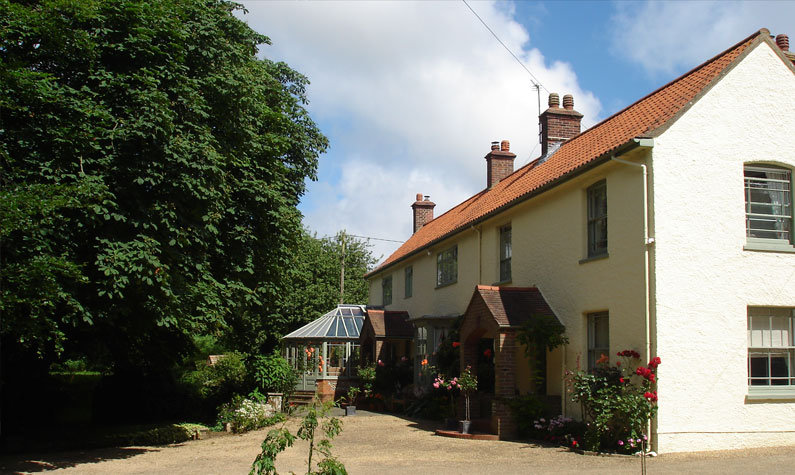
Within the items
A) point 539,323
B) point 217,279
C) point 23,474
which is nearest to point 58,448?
point 23,474

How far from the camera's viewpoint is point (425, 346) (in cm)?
2392

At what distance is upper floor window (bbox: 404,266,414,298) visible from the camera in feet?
96.3

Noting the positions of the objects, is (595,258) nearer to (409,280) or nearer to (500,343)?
(500,343)

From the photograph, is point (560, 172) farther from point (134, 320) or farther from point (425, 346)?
point (134, 320)

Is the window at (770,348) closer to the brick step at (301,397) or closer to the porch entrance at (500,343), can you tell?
the porch entrance at (500,343)

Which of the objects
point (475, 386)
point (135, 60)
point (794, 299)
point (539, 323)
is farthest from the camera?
point (475, 386)

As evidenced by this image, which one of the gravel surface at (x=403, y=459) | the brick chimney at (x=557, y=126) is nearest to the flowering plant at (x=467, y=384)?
the gravel surface at (x=403, y=459)

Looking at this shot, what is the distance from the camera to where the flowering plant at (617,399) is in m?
12.2

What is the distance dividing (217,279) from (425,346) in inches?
384

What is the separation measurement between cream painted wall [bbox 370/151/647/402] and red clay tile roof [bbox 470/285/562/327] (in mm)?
271

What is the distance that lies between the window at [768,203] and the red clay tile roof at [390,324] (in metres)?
15.5

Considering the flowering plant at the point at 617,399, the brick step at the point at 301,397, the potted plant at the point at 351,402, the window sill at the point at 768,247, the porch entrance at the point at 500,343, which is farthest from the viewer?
the brick step at the point at 301,397

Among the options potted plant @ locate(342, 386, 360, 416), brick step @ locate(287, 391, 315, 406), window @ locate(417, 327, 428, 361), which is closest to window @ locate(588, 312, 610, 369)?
window @ locate(417, 327, 428, 361)

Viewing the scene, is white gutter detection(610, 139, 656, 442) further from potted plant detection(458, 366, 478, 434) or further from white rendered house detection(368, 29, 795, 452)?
potted plant detection(458, 366, 478, 434)
